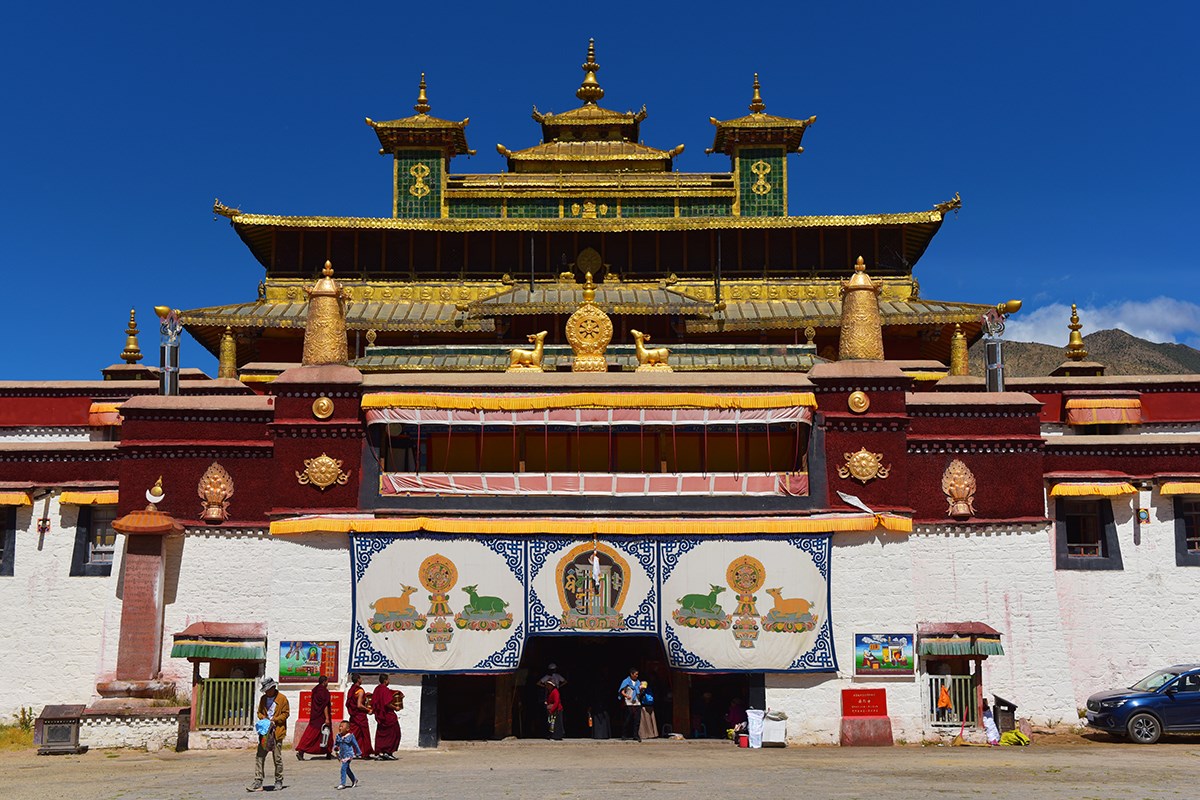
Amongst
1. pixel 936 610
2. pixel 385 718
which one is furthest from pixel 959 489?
pixel 385 718

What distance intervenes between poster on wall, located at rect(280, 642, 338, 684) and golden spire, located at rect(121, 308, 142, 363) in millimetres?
16904

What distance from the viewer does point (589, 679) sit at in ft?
73.0

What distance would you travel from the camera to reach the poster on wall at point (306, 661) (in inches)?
786

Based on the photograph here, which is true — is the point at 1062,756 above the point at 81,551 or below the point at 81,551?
below

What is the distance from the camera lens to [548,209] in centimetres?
3972

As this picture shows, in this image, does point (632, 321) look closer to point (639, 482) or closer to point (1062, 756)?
point (639, 482)

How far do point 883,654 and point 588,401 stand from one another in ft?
20.6

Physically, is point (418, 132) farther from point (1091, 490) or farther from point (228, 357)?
point (1091, 490)

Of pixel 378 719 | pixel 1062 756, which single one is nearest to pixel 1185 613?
pixel 1062 756

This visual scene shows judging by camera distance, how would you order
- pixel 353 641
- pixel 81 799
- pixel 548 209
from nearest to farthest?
pixel 81 799
pixel 353 641
pixel 548 209

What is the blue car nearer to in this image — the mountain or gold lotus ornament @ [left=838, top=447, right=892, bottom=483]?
gold lotus ornament @ [left=838, top=447, right=892, bottom=483]

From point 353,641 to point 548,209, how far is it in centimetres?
2203

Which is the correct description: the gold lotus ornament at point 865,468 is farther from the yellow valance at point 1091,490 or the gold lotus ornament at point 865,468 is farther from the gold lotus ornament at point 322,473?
→ the gold lotus ornament at point 322,473

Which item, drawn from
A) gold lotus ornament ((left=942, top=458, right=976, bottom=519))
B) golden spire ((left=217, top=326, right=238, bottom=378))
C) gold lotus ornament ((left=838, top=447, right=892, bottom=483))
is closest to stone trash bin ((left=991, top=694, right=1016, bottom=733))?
gold lotus ornament ((left=942, top=458, right=976, bottom=519))
